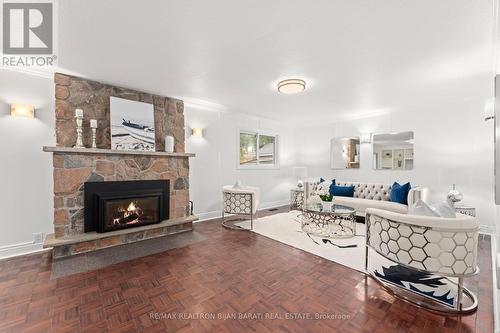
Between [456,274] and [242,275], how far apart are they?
2008mm

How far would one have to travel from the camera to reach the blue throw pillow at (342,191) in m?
5.08

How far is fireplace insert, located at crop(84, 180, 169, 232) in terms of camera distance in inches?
124

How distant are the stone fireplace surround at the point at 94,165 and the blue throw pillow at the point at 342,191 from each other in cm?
348

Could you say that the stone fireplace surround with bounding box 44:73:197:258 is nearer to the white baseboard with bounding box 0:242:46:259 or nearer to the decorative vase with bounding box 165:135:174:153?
the decorative vase with bounding box 165:135:174:153

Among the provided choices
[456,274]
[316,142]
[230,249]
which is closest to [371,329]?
[456,274]

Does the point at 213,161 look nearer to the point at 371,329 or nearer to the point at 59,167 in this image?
the point at 59,167

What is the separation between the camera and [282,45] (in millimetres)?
2334

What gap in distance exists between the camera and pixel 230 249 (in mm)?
3127

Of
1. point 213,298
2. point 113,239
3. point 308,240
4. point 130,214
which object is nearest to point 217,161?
point 130,214

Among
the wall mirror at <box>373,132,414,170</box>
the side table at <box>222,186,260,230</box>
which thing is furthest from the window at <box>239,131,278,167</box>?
the wall mirror at <box>373,132,414,170</box>

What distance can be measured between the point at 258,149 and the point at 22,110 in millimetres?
4667

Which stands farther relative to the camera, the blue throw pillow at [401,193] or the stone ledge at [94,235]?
the blue throw pillow at [401,193]

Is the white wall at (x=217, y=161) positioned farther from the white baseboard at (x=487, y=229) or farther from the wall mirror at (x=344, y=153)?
the white baseboard at (x=487, y=229)

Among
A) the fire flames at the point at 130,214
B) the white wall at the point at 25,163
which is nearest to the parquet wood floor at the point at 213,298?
the white wall at the point at 25,163
